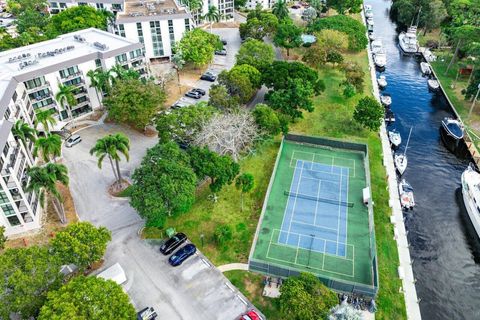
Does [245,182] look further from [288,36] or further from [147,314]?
[288,36]

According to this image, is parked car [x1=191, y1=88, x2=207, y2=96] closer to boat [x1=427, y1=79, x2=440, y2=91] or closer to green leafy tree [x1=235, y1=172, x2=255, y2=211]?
green leafy tree [x1=235, y1=172, x2=255, y2=211]

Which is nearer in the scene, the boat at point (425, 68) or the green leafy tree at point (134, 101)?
the green leafy tree at point (134, 101)

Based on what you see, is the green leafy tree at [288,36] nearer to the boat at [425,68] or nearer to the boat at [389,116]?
the boat at [389,116]

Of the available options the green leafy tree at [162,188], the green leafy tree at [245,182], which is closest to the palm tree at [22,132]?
the green leafy tree at [162,188]

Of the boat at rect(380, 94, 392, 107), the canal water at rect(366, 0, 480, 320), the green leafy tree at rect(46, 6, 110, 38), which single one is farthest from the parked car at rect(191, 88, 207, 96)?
the canal water at rect(366, 0, 480, 320)

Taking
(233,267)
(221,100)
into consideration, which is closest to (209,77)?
(221,100)
